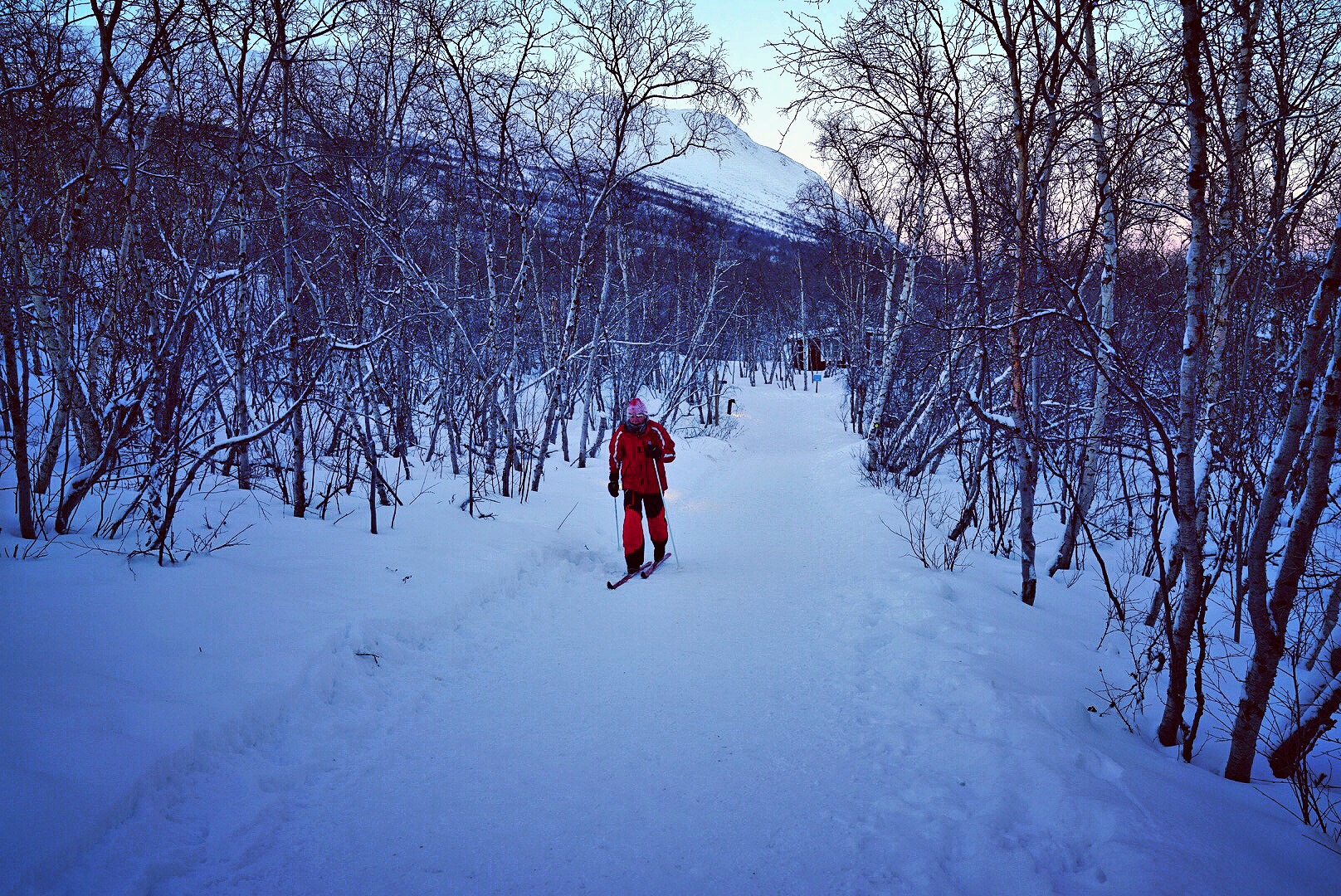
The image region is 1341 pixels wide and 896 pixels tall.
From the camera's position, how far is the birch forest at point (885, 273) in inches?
129

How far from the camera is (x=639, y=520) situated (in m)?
6.32

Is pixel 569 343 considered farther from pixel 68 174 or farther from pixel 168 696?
pixel 68 174

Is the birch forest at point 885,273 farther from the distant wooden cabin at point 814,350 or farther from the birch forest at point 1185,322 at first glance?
the distant wooden cabin at point 814,350

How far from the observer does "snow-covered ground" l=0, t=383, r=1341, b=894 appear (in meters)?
2.24

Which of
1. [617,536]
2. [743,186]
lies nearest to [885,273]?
[617,536]

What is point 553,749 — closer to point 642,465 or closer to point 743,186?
point 642,465

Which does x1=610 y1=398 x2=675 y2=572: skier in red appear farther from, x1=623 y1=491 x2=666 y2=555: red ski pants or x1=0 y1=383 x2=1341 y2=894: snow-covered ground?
x1=0 y1=383 x2=1341 y2=894: snow-covered ground

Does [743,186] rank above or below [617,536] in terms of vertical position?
above

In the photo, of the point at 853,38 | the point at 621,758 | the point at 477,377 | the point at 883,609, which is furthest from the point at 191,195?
the point at 883,609

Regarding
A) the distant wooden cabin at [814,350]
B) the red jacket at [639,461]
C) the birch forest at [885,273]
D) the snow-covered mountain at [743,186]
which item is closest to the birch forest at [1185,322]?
the birch forest at [885,273]

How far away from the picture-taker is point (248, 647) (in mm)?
3355

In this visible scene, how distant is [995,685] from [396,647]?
3946 millimetres

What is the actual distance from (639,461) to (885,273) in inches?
308

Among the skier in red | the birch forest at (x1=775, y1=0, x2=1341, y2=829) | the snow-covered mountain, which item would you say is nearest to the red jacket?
the skier in red
